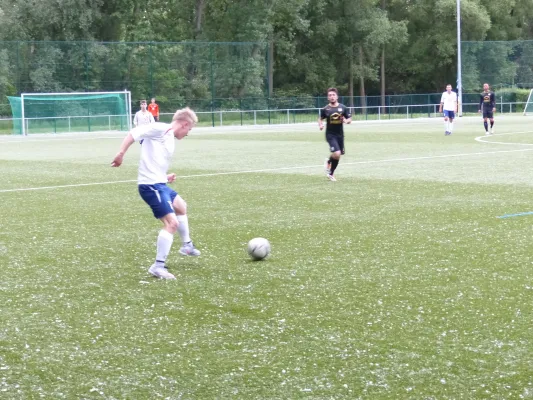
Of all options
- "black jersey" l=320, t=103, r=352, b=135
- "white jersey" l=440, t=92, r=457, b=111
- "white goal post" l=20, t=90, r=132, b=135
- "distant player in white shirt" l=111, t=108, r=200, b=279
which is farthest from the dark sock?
"white goal post" l=20, t=90, r=132, b=135

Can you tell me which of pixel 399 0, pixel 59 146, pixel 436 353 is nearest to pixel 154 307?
pixel 436 353

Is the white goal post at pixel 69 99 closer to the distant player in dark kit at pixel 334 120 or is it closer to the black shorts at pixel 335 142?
the distant player in dark kit at pixel 334 120

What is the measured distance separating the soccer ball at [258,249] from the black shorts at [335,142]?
903 centimetres

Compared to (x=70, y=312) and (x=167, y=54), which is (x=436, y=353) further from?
(x=167, y=54)

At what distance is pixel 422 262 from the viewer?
335 inches

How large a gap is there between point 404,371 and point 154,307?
2.36 meters

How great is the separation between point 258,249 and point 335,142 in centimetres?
932

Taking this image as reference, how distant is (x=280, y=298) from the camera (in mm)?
7148

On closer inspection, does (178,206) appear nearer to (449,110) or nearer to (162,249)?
(162,249)

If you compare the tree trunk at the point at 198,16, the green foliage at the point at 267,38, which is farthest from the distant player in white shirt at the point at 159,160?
the tree trunk at the point at 198,16

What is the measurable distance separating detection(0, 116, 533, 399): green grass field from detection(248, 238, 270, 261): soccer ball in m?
0.18

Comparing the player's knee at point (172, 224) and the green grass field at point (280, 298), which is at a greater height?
the player's knee at point (172, 224)

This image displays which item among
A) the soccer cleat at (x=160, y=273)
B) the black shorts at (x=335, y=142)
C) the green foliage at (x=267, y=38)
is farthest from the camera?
the green foliage at (x=267, y=38)

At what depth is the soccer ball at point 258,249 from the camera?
8750mm
